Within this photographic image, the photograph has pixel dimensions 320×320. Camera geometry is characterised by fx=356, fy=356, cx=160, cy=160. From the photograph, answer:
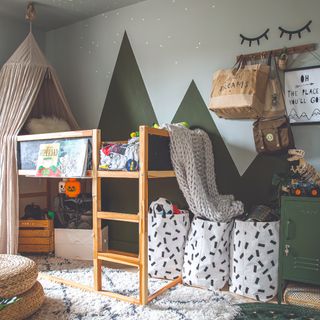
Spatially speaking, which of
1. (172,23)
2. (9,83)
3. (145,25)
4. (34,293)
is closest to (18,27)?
(9,83)

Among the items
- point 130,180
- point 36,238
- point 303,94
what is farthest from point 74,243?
point 303,94

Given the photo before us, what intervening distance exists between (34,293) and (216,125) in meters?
1.93

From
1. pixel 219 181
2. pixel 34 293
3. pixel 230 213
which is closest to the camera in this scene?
pixel 34 293

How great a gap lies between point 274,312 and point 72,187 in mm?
2189

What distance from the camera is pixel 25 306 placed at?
222cm

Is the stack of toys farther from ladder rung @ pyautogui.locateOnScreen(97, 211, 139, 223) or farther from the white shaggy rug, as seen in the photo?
ladder rung @ pyautogui.locateOnScreen(97, 211, 139, 223)

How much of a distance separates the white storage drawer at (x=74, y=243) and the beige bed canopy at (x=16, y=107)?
0.44 meters

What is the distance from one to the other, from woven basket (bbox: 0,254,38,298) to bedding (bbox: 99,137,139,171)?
855 millimetres

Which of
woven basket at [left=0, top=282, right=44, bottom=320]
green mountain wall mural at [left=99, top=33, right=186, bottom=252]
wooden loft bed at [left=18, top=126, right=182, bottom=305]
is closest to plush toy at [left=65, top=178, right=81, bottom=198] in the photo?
green mountain wall mural at [left=99, top=33, right=186, bottom=252]

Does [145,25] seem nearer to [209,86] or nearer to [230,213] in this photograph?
[209,86]

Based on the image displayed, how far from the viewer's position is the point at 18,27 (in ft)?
12.9

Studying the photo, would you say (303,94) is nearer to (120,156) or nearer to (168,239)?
(120,156)

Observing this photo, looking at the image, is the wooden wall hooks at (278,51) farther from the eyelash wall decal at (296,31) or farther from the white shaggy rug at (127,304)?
the white shaggy rug at (127,304)

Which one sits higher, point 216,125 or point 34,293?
point 216,125
